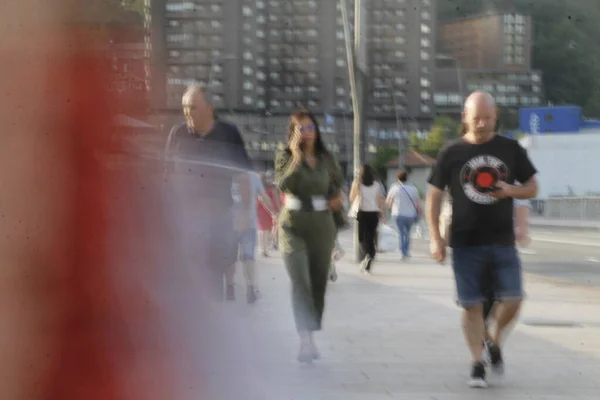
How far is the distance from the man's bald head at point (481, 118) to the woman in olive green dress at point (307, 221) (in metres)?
1.24

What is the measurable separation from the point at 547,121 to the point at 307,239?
62.4 m

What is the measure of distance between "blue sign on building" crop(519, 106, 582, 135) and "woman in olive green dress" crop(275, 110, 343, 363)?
57.4 m

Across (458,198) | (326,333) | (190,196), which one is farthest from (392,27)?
(190,196)

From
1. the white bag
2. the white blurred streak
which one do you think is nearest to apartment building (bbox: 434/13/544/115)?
the white bag

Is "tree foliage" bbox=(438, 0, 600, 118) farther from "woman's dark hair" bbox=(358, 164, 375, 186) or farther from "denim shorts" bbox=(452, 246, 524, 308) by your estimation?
"denim shorts" bbox=(452, 246, 524, 308)

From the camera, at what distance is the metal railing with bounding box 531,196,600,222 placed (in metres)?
48.2

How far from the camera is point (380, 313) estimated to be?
32.7 ft

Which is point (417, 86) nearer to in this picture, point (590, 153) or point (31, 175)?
point (31, 175)

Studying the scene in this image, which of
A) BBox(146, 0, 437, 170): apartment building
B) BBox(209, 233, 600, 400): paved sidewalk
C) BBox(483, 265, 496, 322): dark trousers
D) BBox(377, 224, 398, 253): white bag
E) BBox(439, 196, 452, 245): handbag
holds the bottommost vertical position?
BBox(377, 224, 398, 253): white bag

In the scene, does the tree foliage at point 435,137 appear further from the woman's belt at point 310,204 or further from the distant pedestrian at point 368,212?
the woman's belt at point 310,204

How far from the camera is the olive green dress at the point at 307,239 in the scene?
705 centimetres

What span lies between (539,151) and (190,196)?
60543mm

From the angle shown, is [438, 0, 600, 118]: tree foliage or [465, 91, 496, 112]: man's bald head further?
[438, 0, 600, 118]: tree foliage

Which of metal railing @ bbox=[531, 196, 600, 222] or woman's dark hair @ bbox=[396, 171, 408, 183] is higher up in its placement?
woman's dark hair @ bbox=[396, 171, 408, 183]
